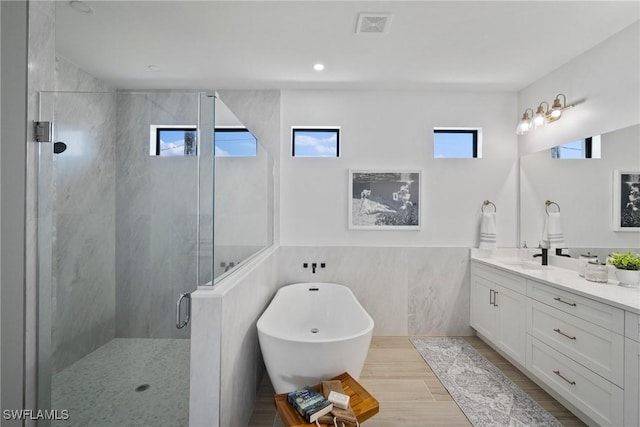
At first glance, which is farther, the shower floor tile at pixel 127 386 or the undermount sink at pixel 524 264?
the undermount sink at pixel 524 264

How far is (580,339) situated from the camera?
74.8 inches

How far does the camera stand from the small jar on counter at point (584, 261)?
2304mm

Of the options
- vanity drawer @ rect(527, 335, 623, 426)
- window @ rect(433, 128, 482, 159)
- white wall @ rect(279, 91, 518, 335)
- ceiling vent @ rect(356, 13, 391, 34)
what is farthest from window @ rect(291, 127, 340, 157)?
vanity drawer @ rect(527, 335, 623, 426)

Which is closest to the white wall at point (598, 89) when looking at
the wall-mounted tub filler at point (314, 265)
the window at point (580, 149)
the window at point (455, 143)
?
the window at point (580, 149)

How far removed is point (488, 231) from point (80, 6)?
3925 mm

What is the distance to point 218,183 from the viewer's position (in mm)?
1608

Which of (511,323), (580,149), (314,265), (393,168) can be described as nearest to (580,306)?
(511,323)

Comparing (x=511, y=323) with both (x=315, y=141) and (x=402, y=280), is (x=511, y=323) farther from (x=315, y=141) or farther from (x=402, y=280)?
(x=315, y=141)

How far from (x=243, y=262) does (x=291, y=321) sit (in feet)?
3.12

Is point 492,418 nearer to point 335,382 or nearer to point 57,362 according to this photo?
point 335,382

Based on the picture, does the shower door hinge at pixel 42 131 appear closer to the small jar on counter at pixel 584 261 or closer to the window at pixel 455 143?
the window at pixel 455 143

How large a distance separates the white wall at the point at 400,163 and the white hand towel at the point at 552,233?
0.51 meters

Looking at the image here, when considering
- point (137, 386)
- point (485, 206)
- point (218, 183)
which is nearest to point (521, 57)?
point (485, 206)

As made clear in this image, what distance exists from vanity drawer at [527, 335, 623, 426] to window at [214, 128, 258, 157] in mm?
2564
